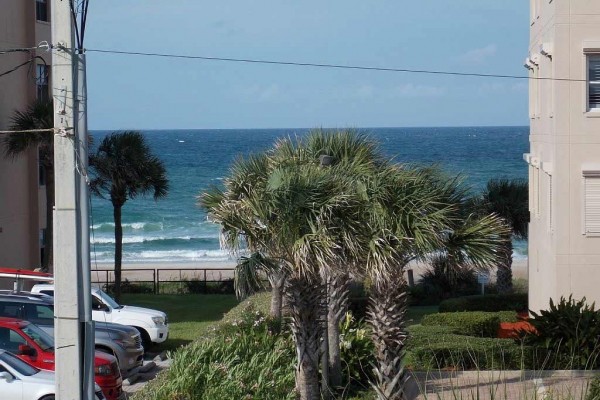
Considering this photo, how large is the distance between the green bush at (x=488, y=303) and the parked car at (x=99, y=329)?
13041 mm

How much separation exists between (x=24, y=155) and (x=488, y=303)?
1642 centimetres

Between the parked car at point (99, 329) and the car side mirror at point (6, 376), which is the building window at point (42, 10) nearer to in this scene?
the parked car at point (99, 329)

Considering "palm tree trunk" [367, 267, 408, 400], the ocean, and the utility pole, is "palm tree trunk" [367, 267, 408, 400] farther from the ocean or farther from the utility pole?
the utility pole

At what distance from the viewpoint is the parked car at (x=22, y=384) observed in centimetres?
1443

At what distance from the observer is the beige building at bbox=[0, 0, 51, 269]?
98.2ft

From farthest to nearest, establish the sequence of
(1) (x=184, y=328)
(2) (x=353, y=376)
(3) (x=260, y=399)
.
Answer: (1) (x=184, y=328)
(2) (x=353, y=376)
(3) (x=260, y=399)

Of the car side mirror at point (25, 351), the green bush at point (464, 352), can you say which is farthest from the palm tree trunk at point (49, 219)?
the green bush at point (464, 352)

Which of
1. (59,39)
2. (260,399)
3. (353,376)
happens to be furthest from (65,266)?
(353,376)

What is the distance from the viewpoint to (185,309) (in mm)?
32375

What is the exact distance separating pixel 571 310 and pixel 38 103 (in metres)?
17.9

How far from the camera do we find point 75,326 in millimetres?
8992

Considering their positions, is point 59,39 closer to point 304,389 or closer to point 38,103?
point 304,389

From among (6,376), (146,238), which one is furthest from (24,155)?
(146,238)

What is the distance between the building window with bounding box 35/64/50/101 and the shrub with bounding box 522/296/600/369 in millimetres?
19798
